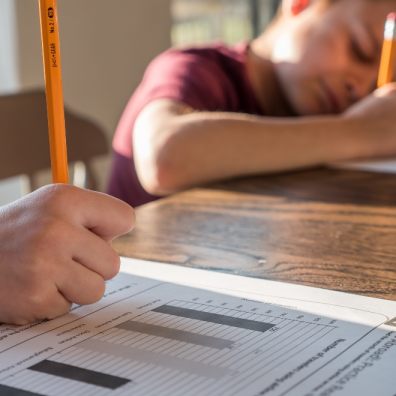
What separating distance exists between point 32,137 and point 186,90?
262 millimetres

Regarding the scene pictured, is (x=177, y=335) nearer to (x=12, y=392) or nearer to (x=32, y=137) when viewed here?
(x=12, y=392)

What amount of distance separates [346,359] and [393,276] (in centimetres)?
18

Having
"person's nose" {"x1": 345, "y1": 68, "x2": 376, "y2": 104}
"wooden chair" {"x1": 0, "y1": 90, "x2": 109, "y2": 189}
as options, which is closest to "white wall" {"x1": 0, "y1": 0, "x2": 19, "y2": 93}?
"wooden chair" {"x1": 0, "y1": 90, "x2": 109, "y2": 189}

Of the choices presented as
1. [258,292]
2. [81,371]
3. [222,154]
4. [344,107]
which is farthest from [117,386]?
[344,107]

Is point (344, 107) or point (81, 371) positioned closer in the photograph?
point (81, 371)

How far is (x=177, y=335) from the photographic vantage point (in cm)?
47

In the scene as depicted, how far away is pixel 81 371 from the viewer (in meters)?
0.42

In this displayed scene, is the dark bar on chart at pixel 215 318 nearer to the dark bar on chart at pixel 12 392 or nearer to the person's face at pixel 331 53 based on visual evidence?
the dark bar on chart at pixel 12 392

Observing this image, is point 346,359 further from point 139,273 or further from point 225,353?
point 139,273

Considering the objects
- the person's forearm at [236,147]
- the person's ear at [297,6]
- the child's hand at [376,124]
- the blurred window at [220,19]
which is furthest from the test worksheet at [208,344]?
the blurred window at [220,19]

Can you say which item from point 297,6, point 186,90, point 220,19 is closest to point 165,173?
point 186,90

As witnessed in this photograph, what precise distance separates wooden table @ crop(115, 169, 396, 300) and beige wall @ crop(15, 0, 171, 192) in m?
1.36

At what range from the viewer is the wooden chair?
121 cm

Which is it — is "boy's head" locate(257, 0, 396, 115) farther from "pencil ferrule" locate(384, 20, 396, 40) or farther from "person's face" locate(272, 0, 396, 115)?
"pencil ferrule" locate(384, 20, 396, 40)
